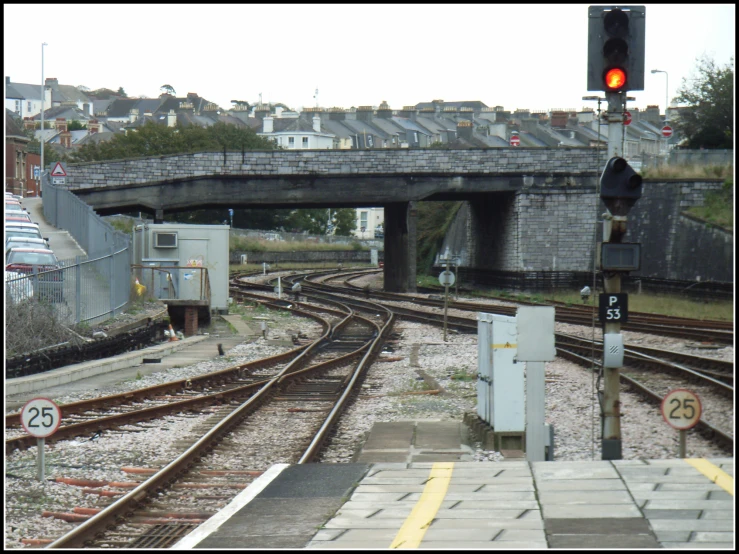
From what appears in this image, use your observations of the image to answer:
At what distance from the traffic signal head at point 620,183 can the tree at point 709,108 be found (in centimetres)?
4407

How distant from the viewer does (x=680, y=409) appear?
8.84 meters

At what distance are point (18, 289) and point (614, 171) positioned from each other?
14230mm

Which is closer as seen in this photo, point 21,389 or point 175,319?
point 21,389

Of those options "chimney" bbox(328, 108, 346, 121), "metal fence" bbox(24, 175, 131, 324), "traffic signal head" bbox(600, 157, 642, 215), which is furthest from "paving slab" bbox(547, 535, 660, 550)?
"chimney" bbox(328, 108, 346, 121)

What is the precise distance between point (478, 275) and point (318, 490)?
44.8m

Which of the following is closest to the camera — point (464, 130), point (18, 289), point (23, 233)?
point (18, 289)

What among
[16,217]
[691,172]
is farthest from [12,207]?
[691,172]

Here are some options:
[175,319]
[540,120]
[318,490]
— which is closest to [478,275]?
[175,319]

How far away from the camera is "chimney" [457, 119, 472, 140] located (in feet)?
302

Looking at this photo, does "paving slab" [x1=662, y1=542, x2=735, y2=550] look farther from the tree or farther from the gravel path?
the tree

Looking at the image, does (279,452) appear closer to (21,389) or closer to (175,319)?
(21,389)

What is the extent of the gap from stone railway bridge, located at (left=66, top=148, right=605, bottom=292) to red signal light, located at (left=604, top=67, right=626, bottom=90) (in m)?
34.9

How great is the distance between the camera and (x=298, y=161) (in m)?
44.0

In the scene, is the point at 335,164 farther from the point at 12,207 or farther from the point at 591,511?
the point at 591,511
